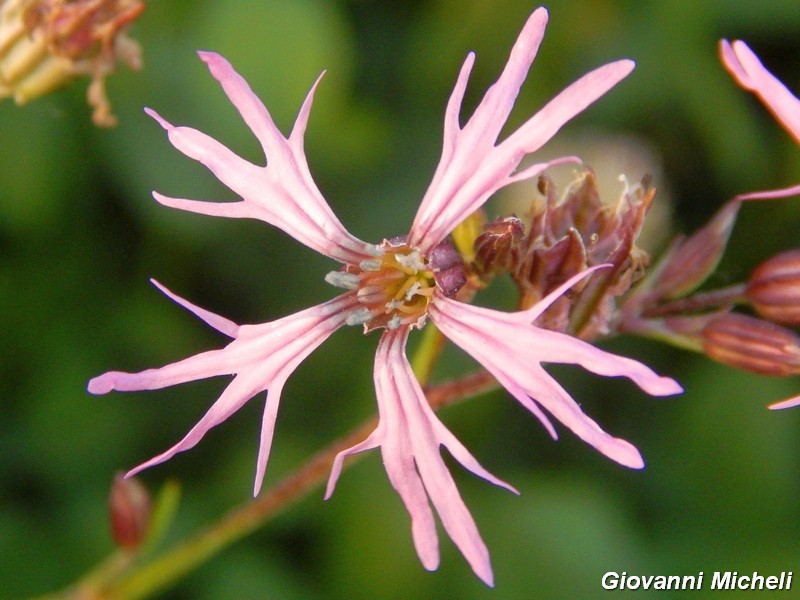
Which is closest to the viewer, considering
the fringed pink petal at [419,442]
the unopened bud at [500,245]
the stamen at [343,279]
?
the fringed pink petal at [419,442]

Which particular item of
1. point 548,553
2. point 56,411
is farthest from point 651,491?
point 56,411

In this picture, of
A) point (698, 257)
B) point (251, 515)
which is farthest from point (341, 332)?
point (698, 257)

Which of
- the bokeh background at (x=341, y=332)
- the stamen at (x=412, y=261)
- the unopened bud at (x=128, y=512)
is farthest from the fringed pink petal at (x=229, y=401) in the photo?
the bokeh background at (x=341, y=332)

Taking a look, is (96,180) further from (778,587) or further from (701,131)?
(778,587)

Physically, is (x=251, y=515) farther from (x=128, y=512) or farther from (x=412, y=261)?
(x=412, y=261)

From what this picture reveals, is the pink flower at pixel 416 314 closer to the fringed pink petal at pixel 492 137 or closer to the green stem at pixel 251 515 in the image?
the fringed pink petal at pixel 492 137
